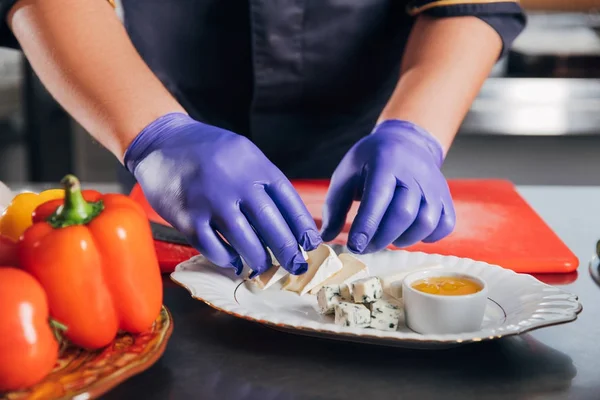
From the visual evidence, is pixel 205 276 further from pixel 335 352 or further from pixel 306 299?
pixel 335 352

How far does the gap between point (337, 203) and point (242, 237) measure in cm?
23

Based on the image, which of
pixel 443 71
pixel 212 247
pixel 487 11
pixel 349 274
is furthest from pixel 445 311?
pixel 487 11

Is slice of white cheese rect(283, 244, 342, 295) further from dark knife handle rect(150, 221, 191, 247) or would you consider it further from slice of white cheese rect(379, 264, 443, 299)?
dark knife handle rect(150, 221, 191, 247)

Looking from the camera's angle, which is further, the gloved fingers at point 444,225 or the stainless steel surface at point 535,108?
the stainless steel surface at point 535,108

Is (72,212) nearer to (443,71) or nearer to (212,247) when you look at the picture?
(212,247)

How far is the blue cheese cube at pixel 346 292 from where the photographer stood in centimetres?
96

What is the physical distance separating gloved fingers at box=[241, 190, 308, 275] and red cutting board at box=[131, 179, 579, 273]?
0.64ft

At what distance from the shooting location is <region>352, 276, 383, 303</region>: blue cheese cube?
36.9 inches

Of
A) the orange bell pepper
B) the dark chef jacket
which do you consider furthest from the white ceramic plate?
the dark chef jacket

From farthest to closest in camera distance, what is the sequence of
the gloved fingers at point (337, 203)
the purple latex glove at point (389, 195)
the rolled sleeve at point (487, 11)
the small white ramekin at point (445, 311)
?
1. the rolled sleeve at point (487, 11)
2. the gloved fingers at point (337, 203)
3. the purple latex glove at point (389, 195)
4. the small white ramekin at point (445, 311)

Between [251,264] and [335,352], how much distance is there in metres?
0.21

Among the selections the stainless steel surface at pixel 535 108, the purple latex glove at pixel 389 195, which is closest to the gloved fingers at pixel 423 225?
the purple latex glove at pixel 389 195

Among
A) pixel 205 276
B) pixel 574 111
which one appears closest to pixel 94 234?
pixel 205 276

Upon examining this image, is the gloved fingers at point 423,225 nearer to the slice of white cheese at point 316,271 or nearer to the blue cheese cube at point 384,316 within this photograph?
the slice of white cheese at point 316,271
